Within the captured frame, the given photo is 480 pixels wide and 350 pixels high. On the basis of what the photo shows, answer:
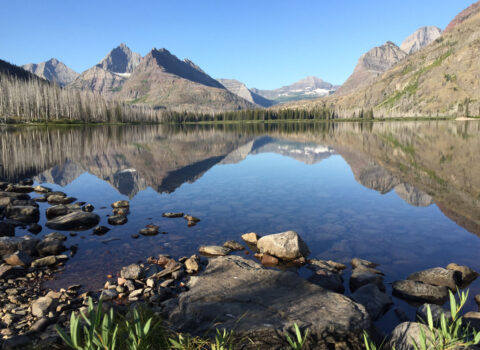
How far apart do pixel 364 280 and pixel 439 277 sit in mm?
3170

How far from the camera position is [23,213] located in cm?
1950

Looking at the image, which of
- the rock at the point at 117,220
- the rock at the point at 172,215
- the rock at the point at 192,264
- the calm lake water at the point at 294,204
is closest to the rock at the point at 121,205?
the calm lake water at the point at 294,204

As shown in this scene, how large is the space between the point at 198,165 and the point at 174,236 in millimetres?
25365

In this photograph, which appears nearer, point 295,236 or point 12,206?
point 295,236

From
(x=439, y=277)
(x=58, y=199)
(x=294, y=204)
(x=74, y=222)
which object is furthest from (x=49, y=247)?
(x=439, y=277)

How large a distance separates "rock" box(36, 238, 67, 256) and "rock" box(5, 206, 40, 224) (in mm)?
6050

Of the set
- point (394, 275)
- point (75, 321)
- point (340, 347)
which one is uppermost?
point (75, 321)

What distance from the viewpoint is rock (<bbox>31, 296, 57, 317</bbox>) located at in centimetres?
930

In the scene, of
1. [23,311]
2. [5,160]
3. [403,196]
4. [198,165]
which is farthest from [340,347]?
[5,160]

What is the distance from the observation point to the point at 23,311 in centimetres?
936

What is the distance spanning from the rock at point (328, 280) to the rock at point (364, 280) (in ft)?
1.45

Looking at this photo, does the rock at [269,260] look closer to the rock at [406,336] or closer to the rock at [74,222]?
the rock at [406,336]

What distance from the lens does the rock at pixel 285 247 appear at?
13.9 meters

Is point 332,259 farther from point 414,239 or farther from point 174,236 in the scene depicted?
point 174,236
